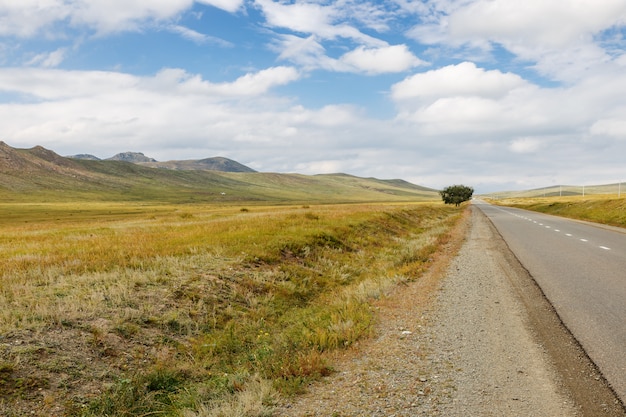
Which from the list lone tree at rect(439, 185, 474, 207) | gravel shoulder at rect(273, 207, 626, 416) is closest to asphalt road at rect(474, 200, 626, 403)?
gravel shoulder at rect(273, 207, 626, 416)

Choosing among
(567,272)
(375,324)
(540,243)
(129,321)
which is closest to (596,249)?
(540,243)

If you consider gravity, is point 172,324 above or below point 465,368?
below

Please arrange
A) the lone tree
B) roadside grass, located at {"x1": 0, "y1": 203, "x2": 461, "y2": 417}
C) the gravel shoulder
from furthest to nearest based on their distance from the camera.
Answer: the lone tree → roadside grass, located at {"x1": 0, "y1": 203, "x2": 461, "y2": 417} → the gravel shoulder

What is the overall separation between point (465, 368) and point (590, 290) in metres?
6.24

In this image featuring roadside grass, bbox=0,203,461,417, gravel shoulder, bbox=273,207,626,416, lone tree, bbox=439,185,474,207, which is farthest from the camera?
lone tree, bbox=439,185,474,207

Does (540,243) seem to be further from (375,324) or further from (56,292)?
(56,292)

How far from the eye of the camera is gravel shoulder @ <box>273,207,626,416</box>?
4.99 m

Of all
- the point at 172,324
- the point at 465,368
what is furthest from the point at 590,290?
the point at 172,324

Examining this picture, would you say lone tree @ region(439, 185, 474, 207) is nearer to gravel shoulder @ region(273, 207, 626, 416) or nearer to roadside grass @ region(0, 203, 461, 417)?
roadside grass @ region(0, 203, 461, 417)

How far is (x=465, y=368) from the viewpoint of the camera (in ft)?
19.8

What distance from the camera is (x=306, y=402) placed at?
543 cm

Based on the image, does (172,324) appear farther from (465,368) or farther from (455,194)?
(455,194)

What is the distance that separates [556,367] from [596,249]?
14.8 meters

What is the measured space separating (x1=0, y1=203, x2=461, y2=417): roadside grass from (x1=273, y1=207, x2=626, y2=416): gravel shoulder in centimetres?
55
